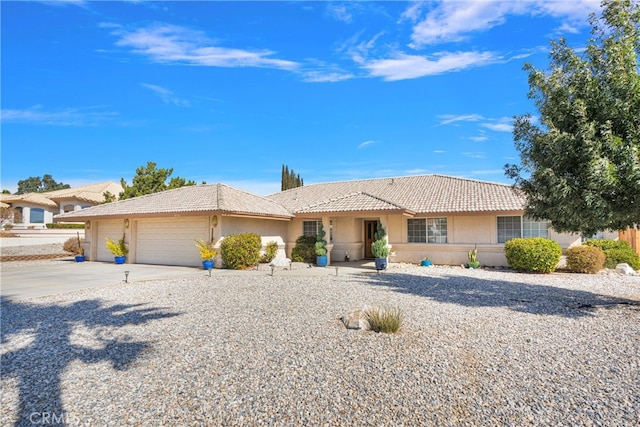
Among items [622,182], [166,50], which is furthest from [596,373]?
[166,50]

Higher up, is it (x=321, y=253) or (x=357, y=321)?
(x=321, y=253)

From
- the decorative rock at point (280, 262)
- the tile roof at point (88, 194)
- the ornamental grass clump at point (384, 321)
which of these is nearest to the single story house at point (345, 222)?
the decorative rock at point (280, 262)

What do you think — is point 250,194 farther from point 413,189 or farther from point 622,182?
point 622,182

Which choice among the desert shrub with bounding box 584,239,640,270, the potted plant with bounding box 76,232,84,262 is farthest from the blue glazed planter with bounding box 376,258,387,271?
the potted plant with bounding box 76,232,84,262

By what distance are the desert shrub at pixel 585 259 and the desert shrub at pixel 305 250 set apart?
12.6m

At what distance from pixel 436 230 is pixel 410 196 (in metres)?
3.12

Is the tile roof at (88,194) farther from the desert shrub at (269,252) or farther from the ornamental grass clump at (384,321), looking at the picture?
the ornamental grass clump at (384,321)

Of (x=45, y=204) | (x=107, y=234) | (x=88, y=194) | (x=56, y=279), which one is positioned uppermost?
(x=88, y=194)

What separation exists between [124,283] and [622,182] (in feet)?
51.0

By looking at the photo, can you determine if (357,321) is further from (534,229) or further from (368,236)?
(368,236)

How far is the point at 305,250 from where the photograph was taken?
2083 centimetres

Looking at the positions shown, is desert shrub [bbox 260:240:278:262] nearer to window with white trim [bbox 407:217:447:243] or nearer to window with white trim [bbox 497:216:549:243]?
window with white trim [bbox 407:217:447:243]

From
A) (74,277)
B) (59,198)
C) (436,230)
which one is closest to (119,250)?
(74,277)

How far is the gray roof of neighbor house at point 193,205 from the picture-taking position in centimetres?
1831
